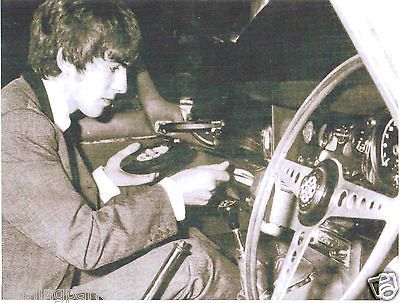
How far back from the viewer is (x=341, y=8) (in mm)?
2096

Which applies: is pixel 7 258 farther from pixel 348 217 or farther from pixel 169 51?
pixel 348 217

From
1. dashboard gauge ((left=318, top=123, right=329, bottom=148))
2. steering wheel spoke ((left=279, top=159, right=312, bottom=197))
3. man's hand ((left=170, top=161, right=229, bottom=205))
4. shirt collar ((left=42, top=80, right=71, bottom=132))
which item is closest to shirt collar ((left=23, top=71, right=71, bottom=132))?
shirt collar ((left=42, top=80, right=71, bottom=132))

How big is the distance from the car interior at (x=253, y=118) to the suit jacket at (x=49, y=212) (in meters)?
0.09

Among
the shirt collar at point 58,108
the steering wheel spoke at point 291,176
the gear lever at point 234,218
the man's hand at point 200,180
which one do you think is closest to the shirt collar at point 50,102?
the shirt collar at point 58,108

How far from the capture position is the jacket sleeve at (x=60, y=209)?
208cm

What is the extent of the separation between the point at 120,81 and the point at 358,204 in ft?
2.91

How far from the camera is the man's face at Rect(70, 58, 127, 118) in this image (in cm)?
210

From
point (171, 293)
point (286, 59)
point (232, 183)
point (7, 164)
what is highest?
point (286, 59)

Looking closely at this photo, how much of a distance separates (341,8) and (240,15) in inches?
13.4

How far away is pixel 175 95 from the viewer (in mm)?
2107

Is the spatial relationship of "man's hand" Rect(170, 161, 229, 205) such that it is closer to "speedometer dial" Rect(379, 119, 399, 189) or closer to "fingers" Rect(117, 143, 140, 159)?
"fingers" Rect(117, 143, 140, 159)

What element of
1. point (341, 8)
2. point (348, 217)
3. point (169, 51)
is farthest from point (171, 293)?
point (341, 8)

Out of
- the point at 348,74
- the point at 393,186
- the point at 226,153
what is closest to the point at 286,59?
the point at 348,74

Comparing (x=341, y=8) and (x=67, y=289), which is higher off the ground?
(x=341, y=8)
